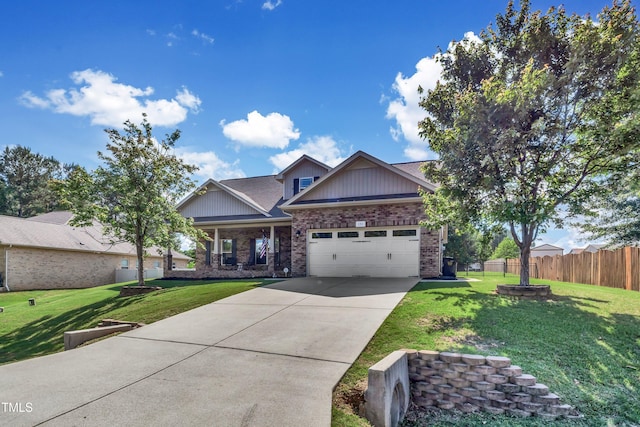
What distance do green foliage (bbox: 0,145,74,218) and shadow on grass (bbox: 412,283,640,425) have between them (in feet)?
146

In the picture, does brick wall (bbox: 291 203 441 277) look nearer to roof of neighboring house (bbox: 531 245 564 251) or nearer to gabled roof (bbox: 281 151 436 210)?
gabled roof (bbox: 281 151 436 210)

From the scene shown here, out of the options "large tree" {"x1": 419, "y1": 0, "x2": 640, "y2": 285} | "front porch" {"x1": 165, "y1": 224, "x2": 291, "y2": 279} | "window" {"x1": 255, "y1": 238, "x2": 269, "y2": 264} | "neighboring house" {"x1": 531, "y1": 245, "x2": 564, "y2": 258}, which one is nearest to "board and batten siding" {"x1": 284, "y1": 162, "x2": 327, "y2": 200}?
"front porch" {"x1": 165, "y1": 224, "x2": 291, "y2": 279}

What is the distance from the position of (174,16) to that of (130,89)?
14.1ft

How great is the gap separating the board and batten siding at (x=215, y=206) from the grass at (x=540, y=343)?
11.6 meters

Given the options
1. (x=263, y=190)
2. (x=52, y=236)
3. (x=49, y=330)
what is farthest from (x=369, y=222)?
(x=52, y=236)

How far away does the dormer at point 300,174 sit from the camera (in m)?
17.3

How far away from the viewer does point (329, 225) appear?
559 inches

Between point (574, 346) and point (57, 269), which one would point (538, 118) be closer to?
point (574, 346)

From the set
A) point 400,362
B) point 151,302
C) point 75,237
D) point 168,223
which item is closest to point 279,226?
point 168,223

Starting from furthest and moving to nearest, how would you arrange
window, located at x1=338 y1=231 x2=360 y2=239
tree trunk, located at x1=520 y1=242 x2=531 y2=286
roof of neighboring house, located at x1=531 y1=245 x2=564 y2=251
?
1. roof of neighboring house, located at x1=531 y1=245 x2=564 y2=251
2. window, located at x1=338 y1=231 x2=360 y2=239
3. tree trunk, located at x1=520 y1=242 x2=531 y2=286

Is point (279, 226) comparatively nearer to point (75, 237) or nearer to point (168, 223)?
point (168, 223)

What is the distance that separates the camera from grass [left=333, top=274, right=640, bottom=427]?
429cm

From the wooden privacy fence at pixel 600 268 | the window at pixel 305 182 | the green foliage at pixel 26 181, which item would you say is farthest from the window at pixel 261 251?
the green foliage at pixel 26 181

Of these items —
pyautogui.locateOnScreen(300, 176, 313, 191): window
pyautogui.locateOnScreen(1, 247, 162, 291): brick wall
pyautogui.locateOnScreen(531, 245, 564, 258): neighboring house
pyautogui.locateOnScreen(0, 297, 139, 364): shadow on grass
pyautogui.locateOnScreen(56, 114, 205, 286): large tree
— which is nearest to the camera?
pyautogui.locateOnScreen(0, 297, 139, 364): shadow on grass
